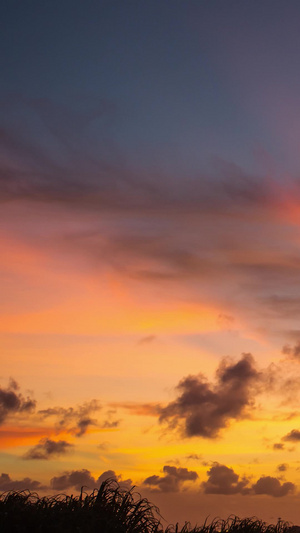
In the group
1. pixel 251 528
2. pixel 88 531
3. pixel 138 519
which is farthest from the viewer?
pixel 251 528

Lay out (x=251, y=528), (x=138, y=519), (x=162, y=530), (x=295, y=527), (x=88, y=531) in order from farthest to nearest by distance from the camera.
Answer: (x=295, y=527)
(x=251, y=528)
(x=162, y=530)
(x=138, y=519)
(x=88, y=531)

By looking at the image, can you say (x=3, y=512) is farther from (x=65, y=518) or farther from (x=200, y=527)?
(x=200, y=527)

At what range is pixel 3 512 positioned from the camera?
24.9 meters

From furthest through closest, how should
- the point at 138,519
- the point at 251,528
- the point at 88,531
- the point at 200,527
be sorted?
1. the point at 251,528
2. the point at 200,527
3. the point at 138,519
4. the point at 88,531

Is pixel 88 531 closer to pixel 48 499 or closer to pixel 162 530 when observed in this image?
pixel 48 499

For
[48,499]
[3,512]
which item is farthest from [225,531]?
[3,512]

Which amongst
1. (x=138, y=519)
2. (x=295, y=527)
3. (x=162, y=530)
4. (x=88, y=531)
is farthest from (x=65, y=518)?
(x=295, y=527)

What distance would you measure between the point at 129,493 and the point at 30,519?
175 inches

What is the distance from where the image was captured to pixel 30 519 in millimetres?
24750

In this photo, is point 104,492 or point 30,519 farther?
point 104,492

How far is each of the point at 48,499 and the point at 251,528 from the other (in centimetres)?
1322

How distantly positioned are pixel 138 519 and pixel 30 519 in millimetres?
4392

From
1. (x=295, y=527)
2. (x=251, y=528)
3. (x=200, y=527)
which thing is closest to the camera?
(x=200, y=527)

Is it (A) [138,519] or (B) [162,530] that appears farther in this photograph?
(B) [162,530]
